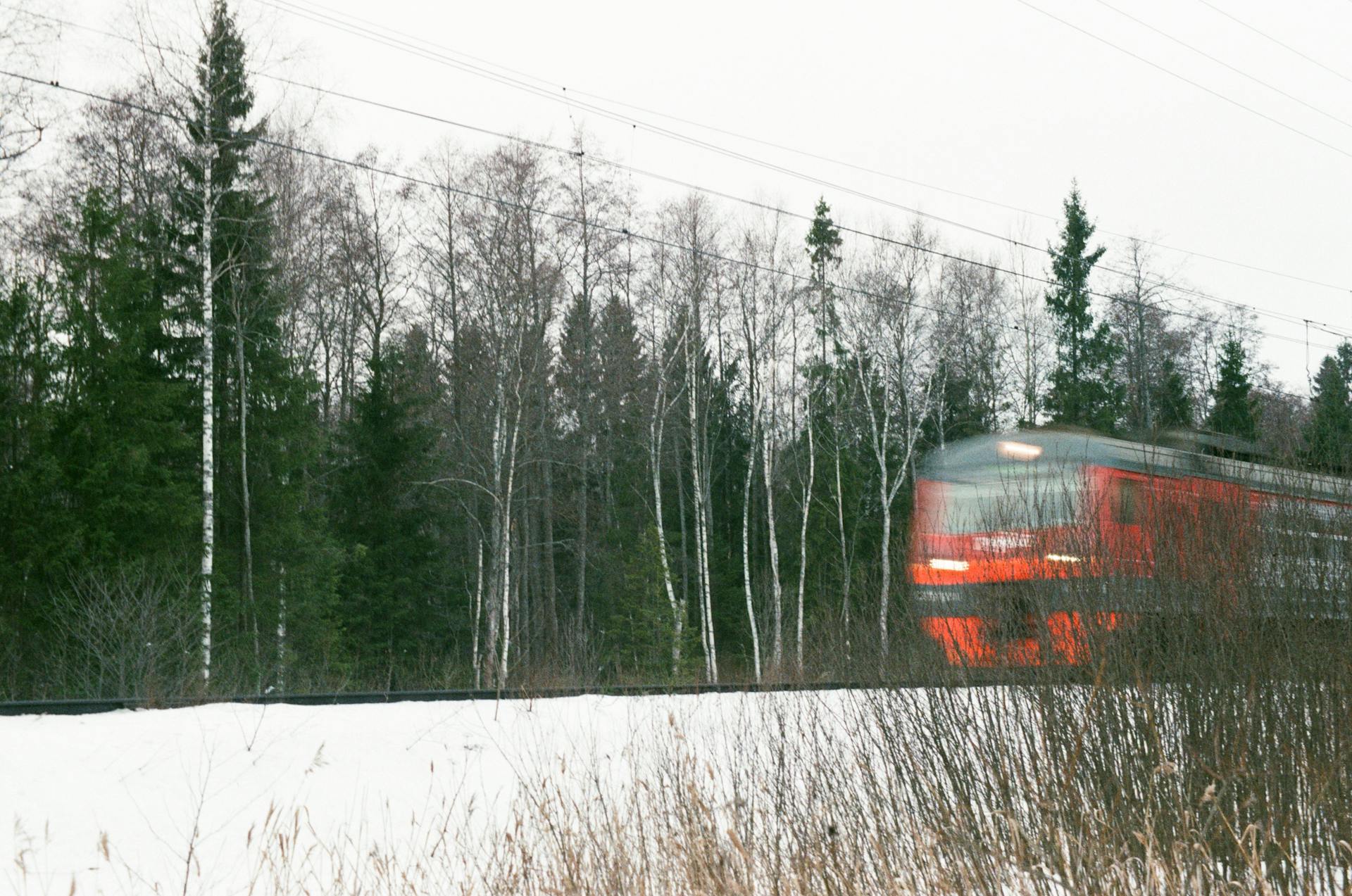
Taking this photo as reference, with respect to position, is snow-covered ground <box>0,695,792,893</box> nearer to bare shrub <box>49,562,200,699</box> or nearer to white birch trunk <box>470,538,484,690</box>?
bare shrub <box>49,562,200,699</box>

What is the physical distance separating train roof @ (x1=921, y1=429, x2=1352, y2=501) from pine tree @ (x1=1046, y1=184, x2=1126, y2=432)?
23.0m

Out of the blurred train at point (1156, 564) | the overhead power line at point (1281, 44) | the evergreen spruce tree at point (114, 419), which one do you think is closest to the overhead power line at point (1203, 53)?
the overhead power line at point (1281, 44)

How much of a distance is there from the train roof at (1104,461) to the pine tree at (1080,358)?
75.5 feet

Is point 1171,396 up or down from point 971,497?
up

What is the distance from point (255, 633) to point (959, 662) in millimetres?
15926

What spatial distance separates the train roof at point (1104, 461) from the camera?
7.14 m

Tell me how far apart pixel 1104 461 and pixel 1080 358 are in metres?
28.2

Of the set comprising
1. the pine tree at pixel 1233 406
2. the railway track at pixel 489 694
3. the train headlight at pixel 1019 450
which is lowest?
the railway track at pixel 489 694

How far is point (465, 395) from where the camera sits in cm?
2945

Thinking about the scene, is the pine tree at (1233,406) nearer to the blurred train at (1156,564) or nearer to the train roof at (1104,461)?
the train roof at (1104,461)

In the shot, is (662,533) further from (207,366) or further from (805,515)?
(207,366)

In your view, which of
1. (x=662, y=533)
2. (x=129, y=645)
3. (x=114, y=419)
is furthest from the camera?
(x=662, y=533)

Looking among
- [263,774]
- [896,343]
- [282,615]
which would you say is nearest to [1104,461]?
[263,774]

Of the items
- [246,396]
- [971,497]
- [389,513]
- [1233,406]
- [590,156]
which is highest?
[590,156]
